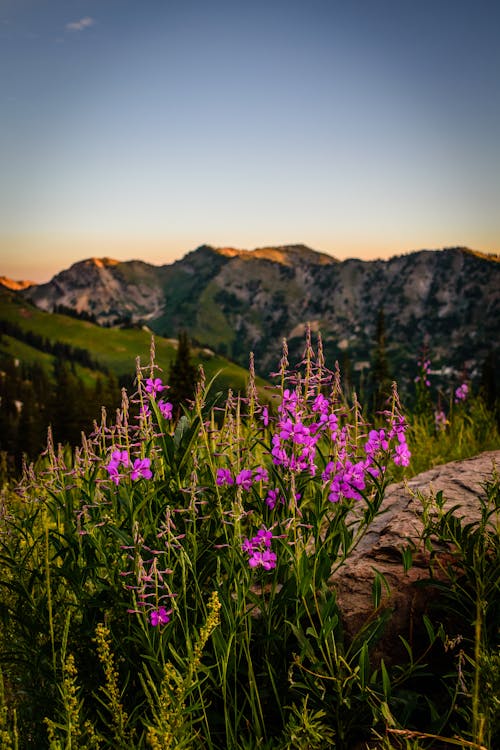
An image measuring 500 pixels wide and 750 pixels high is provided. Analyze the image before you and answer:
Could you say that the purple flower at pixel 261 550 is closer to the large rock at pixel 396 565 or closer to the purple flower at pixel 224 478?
the purple flower at pixel 224 478

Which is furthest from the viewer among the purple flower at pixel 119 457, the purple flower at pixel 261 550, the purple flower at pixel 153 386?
the purple flower at pixel 153 386

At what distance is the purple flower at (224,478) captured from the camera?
3.83 meters

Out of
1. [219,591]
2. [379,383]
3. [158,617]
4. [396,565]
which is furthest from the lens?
Result: [379,383]

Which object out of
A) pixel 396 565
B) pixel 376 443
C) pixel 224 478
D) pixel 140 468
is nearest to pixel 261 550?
pixel 224 478

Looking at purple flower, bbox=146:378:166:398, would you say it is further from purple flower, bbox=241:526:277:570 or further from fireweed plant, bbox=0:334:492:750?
purple flower, bbox=241:526:277:570

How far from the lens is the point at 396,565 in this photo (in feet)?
13.7

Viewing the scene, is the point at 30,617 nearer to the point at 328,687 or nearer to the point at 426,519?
the point at 328,687

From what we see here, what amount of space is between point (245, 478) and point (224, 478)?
0.31 meters

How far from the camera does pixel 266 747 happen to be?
309cm

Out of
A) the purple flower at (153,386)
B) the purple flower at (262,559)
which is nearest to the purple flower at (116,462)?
the purple flower at (153,386)

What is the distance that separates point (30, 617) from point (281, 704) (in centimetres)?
192

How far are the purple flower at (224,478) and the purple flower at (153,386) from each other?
75cm

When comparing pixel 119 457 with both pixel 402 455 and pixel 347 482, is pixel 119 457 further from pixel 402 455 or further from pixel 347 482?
pixel 402 455

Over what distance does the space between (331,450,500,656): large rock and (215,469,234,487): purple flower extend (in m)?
1.11
